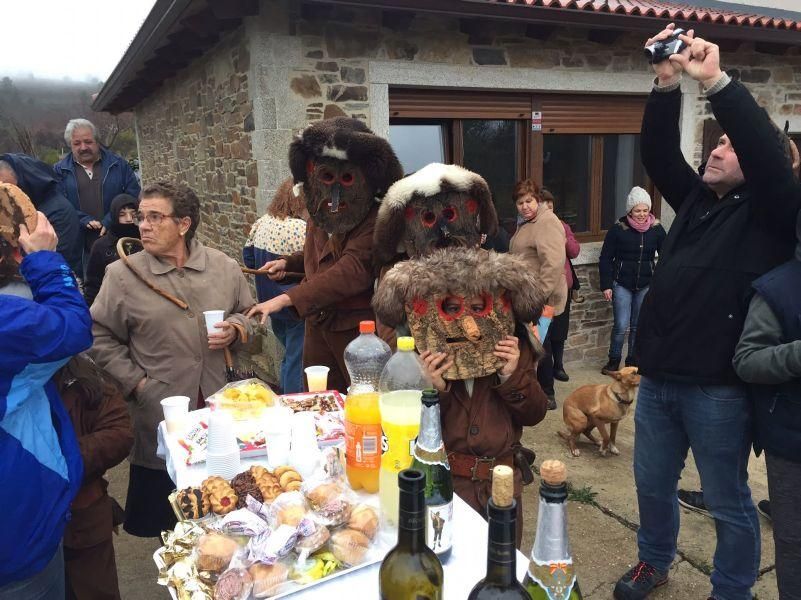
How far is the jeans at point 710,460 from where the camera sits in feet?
7.63

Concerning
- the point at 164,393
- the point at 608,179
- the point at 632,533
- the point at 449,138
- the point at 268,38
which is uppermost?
the point at 268,38

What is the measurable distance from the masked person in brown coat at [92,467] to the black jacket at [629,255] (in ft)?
16.9

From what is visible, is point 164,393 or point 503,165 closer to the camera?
point 164,393

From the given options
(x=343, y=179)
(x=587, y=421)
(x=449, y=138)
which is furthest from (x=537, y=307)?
(x=449, y=138)

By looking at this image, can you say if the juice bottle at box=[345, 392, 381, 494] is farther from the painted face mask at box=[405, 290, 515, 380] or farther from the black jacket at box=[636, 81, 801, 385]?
the black jacket at box=[636, 81, 801, 385]

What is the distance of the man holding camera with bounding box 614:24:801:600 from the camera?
213cm

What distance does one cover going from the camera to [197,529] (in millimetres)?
1431

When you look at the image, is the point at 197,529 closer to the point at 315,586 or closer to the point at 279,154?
the point at 315,586

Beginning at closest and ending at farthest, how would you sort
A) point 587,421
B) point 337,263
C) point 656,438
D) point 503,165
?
point 656,438 → point 337,263 → point 587,421 → point 503,165

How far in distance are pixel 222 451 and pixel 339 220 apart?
1.50 m

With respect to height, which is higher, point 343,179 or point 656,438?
point 343,179

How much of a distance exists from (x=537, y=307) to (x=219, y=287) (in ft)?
5.56

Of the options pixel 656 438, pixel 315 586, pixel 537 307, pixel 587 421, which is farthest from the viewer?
pixel 587 421

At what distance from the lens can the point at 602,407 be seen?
4148 millimetres
